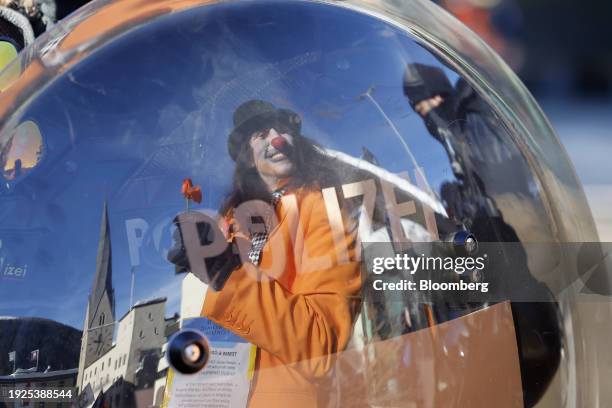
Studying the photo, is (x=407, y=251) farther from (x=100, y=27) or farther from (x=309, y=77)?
(x=100, y=27)

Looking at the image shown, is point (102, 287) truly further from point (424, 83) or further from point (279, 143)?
point (424, 83)

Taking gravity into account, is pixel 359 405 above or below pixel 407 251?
below

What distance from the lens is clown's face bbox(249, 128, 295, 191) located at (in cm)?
95

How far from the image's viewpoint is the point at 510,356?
1.01 meters

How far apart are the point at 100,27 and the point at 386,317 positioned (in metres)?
0.52

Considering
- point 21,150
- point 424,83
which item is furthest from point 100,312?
point 424,83

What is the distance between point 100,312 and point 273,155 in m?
0.27

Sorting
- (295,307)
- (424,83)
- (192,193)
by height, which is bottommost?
(295,307)

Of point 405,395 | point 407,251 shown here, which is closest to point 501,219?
point 407,251

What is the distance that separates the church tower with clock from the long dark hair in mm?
142

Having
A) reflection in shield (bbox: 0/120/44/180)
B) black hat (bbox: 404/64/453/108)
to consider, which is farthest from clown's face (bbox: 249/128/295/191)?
reflection in shield (bbox: 0/120/44/180)

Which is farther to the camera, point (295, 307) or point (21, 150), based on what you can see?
point (21, 150)

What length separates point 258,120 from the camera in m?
0.96

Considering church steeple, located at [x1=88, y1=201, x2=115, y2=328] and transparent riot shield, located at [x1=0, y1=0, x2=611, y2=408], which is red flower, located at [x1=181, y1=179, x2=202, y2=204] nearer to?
transparent riot shield, located at [x1=0, y1=0, x2=611, y2=408]
